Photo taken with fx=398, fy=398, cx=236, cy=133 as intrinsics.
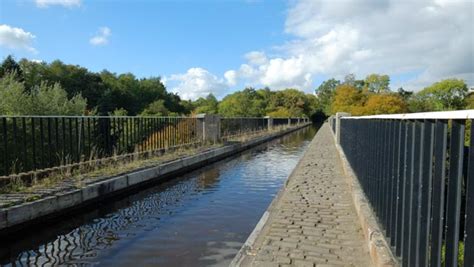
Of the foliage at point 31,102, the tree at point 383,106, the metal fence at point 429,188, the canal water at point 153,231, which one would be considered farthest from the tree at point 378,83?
the metal fence at point 429,188

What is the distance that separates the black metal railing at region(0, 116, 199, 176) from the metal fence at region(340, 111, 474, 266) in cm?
626

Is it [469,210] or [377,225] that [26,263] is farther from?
[469,210]

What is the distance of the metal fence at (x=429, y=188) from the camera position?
2119 mm

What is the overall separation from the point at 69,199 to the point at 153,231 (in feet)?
5.54

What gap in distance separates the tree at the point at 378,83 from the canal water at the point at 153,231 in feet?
284

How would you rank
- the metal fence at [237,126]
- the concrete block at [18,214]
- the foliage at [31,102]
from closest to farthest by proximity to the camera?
the concrete block at [18,214]
the foliage at [31,102]
the metal fence at [237,126]

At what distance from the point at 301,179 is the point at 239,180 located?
7.00 feet

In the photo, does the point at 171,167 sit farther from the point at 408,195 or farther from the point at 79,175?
the point at 408,195

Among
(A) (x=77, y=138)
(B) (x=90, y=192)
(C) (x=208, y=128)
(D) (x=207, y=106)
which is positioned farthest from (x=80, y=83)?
(B) (x=90, y=192)

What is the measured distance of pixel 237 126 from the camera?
25.4 metres

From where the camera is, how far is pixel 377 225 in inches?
186

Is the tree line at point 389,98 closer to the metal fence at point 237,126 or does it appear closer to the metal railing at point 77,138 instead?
the metal fence at point 237,126

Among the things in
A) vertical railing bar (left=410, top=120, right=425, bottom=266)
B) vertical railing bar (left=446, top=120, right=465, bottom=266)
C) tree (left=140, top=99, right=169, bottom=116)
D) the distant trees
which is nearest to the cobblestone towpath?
vertical railing bar (left=410, top=120, right=425, bottom=266)

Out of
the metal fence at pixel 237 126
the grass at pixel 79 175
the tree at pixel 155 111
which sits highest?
the tree at pixel 155 111
